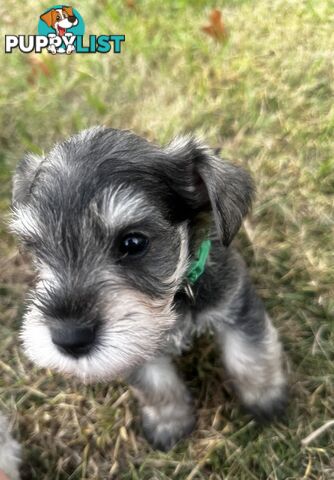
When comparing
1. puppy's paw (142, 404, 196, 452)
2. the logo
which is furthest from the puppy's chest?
the logo

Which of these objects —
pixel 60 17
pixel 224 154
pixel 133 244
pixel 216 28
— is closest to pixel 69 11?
pixel 60 17

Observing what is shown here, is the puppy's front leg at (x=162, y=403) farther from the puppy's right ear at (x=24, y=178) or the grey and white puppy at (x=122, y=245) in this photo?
the puppy's right ear at (x=24, y=178)

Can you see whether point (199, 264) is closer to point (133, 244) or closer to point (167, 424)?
point (133, 244)

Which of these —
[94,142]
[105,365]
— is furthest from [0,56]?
[105,365]

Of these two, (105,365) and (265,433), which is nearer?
(105,365)

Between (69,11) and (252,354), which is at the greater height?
(69,11)

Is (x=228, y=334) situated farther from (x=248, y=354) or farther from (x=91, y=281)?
(x=91, y=281)
